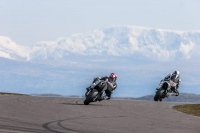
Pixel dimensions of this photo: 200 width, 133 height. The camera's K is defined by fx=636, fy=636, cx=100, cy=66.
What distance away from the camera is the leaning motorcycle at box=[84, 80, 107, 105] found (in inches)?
1438

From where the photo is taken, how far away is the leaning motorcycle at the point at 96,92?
36.5 meters

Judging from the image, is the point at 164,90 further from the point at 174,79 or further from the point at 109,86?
the point at 109,86

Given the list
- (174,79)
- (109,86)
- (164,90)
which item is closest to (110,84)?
(109,86)

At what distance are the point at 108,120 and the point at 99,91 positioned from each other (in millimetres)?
11467

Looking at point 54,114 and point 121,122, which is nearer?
point 121,122

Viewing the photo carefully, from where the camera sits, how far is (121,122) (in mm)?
25000

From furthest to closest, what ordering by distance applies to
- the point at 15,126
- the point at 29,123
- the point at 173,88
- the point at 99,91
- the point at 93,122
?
the point at 173,88 → the point at 99,91 → the point at 93,122 → the point at 29,123 → the point at 15,126

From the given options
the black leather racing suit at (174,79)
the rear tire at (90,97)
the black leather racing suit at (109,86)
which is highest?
the black leather racing suit at (174,79)

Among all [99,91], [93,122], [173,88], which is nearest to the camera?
[93,122]

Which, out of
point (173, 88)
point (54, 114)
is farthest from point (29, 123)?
point (173, 88)

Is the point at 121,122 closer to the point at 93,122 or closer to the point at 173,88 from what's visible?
the point at 93,122

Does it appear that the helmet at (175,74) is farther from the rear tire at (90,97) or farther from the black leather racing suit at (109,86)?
the rear tire at (90,97)

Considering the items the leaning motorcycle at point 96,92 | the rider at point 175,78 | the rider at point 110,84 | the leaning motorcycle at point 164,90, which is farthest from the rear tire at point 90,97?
the rider at point 175,78

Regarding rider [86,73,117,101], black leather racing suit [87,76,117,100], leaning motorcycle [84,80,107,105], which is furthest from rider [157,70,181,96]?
leaning motorcycle [84,80,107,105]
